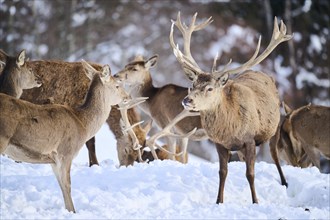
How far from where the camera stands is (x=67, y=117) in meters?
9.54

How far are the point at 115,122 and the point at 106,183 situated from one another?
332cm

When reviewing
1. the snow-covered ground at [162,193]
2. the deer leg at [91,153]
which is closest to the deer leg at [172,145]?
the deer leg at [91,153]

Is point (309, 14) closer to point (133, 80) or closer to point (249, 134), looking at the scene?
point (133, 80)

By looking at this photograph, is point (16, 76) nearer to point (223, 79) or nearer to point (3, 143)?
point (223, 79)

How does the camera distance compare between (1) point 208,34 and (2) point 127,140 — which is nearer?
(2) point 127,140

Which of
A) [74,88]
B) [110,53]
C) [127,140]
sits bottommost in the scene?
[110,53]

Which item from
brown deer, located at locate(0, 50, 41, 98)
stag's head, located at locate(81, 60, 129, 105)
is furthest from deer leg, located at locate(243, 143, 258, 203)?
brown deer, located at locate(0, 50, 41, 98)

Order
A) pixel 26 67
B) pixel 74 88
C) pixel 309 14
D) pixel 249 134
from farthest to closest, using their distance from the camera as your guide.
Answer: pixel 309 14, pixel 74 88, pixel 26 67, pixel 249 134

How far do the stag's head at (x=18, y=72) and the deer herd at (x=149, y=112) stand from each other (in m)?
0.01

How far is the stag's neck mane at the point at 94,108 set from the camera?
998 cm

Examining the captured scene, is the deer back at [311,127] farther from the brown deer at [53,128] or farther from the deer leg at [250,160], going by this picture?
the brown deer at [53,128]

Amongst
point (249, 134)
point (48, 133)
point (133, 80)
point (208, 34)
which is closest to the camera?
point (48, 133)

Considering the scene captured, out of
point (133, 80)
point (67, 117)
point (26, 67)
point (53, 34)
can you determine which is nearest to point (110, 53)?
point (53, 34)

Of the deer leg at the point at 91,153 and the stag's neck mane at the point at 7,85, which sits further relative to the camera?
the deer leg at the point at 91,153
